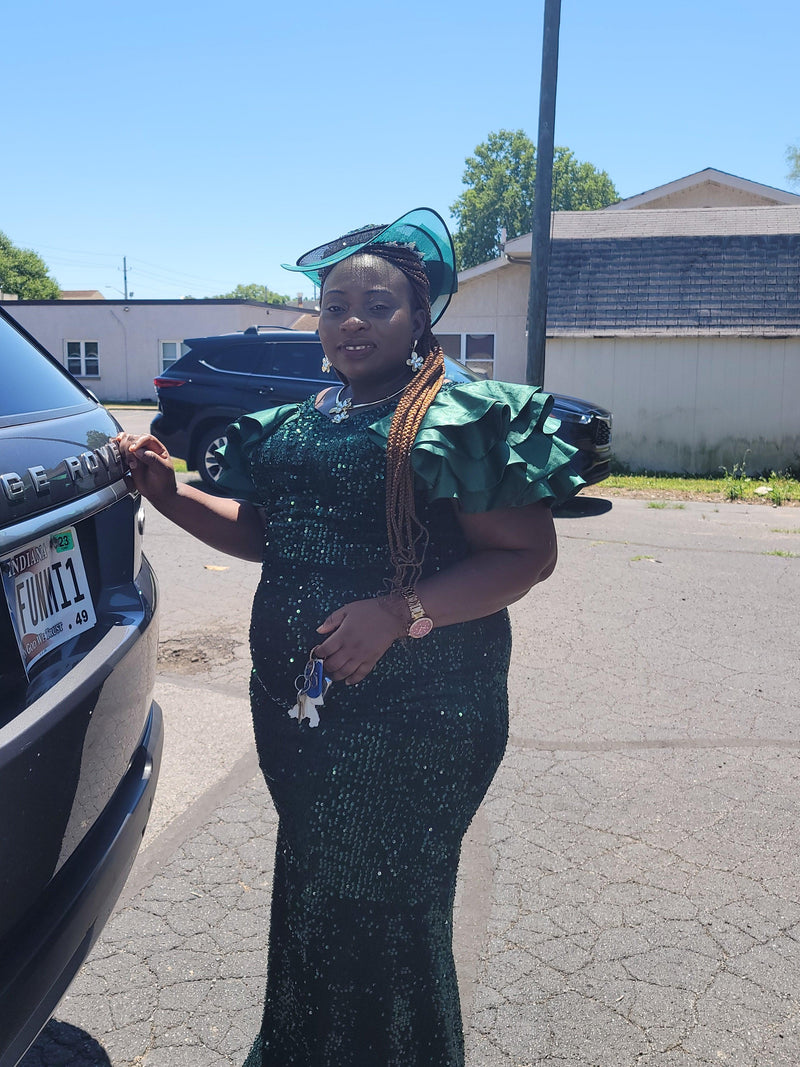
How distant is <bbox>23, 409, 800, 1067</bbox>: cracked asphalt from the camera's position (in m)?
2.35

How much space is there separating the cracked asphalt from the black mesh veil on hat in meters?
1.83

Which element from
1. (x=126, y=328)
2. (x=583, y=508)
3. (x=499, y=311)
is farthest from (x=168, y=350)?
(x=583, y=508)

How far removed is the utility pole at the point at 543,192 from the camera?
1259cm

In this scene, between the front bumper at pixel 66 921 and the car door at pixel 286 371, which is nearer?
the front bumper at pixel 66 921

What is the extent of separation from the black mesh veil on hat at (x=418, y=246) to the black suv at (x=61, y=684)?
673 millimetres

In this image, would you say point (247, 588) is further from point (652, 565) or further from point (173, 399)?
point (173, 399)

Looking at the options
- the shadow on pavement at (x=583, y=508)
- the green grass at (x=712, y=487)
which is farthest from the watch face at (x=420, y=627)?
the green grass at (x=712, y=487)

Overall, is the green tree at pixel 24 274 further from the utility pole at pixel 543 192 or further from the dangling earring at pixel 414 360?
the dangling earring at pixel 414 360

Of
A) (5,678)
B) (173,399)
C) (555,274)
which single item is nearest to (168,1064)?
(5,678)

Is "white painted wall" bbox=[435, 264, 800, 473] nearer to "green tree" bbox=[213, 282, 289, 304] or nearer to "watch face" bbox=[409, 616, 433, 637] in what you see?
"watch face" bbox=[409, 616, 433, 637]

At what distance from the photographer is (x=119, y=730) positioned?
6.93 feet

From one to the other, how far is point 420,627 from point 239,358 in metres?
9.45

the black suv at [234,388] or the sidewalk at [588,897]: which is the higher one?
the black suv at [234,388]

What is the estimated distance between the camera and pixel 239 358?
10656mm
